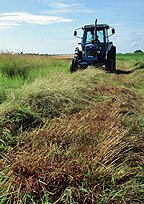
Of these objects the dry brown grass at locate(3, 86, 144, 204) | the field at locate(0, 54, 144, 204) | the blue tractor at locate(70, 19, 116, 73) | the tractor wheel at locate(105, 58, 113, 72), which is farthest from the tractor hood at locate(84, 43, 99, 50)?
the dry brown grass at locate(3, 86, 144, 204)

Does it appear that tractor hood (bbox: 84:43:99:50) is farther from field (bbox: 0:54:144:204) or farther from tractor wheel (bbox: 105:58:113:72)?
field (bbox: 0:54:144:204)

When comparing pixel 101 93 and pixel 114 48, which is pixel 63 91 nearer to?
pixel 101 93

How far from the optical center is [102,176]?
3014 mm

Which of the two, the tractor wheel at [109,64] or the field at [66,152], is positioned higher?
the field at [66,152]

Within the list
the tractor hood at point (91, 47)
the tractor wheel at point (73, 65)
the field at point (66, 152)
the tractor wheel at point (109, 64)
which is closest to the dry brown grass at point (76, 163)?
the field at point (66, 152)

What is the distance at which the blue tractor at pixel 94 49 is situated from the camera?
15602 millimetres

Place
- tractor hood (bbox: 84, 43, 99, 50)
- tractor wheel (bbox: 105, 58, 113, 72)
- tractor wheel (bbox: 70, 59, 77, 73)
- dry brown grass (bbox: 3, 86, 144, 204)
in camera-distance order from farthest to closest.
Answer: tractor wheel (bbox: 105, 58, 113, 72), tractor hood (bbox: 84, 43, 99, 50), tractor wheel (bbox: 70, 59, 77, 73), dry brown grass (bbox: 3, 86, 144, 204)

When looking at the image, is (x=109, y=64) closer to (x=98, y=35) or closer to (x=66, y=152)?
(x=98, y=35)

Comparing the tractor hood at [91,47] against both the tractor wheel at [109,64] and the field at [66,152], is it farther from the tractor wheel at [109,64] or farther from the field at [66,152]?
the field at [66,152]

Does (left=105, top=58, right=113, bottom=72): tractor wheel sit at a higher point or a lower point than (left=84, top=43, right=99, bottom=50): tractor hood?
lower

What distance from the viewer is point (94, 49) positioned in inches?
617

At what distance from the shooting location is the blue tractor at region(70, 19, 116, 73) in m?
15.6

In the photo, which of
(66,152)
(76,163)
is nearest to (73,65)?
(66,152)

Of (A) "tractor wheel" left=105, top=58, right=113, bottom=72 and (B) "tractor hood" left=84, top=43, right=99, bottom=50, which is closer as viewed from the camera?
(B) "tractor hood" left=84, top=43, right=99, bottom=50
